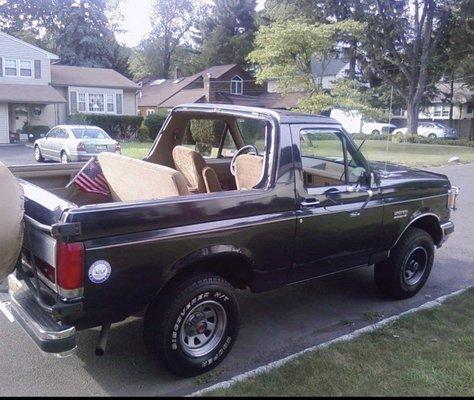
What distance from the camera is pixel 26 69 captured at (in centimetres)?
3453

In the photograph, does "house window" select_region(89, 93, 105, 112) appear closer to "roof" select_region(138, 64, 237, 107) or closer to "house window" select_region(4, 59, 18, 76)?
"house window" select_region(4, 59, 18, 76)

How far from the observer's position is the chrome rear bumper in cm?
306

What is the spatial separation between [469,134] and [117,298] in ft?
164

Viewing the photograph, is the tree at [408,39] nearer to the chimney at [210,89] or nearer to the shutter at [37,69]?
the chimney at [210,89]

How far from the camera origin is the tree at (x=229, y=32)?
56.6 m

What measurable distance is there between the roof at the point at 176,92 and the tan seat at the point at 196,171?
39678mm

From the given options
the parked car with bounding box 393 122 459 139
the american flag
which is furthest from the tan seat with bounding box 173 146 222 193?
the parked car with bounding box 393 122 459 139

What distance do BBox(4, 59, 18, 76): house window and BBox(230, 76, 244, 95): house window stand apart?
2007 centimetres

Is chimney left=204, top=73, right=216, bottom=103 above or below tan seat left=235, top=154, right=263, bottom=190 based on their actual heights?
above

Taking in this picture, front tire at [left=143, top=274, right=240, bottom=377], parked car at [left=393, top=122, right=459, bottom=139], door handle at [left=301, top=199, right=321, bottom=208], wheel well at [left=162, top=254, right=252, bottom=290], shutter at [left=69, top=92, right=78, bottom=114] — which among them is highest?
shutter at [left=69, top=92, right=78, bottom=114]

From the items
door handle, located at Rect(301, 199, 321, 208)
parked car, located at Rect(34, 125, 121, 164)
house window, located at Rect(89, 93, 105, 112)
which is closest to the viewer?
door handle, located at Rect(301, 199, 321, 208)

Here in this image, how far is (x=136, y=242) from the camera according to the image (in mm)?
3244

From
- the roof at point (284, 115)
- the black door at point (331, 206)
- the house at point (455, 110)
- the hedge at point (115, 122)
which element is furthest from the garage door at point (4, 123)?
the house at point (455, 110)

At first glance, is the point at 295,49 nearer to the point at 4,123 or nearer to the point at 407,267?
the point at 4,123
